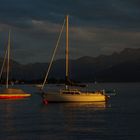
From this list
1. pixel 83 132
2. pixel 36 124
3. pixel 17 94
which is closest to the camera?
pixel 83 132

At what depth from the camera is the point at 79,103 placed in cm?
8381

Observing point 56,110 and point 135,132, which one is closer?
point 135,132

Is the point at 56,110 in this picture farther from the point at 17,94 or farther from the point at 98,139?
the point at 17,94

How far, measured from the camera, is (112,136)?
137ft

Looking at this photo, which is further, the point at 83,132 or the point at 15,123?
the point at 15,123

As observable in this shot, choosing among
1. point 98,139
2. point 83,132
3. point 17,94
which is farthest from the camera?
point 17,94

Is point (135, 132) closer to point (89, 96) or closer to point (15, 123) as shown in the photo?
point (15, 123)

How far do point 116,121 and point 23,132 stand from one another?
14.2 meters

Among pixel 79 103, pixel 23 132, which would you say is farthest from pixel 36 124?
pixel 79 103

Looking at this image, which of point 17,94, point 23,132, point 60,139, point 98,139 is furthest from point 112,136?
point 17,94

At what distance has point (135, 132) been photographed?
44500mm

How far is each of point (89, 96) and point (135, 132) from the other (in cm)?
3911

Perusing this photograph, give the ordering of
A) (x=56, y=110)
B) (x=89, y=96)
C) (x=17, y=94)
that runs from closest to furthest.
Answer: (x=56, y=110) → (x=89, y=96) → (x=17, y=94)

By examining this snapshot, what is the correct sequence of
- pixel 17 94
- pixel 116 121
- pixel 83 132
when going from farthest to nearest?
pixel 17 94 < pixel 116 121 < pixel 83 132
